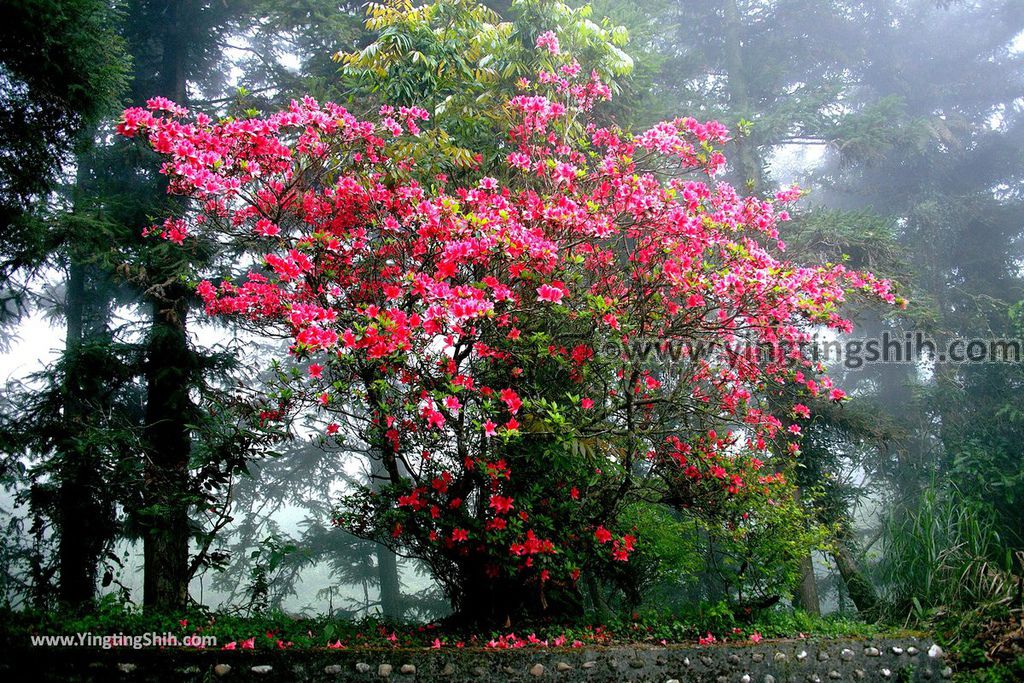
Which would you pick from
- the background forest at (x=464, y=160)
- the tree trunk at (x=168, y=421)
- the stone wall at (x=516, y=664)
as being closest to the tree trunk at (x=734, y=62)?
the background forest at (x=464, y=160)

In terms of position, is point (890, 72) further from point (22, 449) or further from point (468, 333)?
point (22, 449)

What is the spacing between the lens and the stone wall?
3.29m

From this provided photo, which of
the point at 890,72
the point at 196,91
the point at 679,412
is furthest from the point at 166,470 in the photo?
the point at 890,72

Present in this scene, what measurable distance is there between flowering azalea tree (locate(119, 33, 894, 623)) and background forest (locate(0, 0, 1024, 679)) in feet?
2.10

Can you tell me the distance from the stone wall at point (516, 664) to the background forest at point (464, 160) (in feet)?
2.53

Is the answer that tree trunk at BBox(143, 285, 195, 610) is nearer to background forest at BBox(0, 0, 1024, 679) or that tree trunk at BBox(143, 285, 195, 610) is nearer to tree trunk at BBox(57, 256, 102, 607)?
background forest at BBox(0, 0, 1024, 679)

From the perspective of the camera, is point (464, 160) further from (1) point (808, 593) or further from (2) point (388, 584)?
(2) point (388, 584)

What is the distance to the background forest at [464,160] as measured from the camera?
5172 mm

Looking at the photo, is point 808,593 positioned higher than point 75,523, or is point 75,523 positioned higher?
point 75,523

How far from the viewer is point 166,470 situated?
4.66 metres

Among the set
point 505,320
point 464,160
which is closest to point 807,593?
point 505,320

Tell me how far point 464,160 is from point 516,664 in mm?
3577

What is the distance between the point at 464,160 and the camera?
15.2ft

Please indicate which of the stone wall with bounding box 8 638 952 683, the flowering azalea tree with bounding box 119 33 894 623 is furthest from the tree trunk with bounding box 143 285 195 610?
the stone wall with bounding box 8 638 952 683
